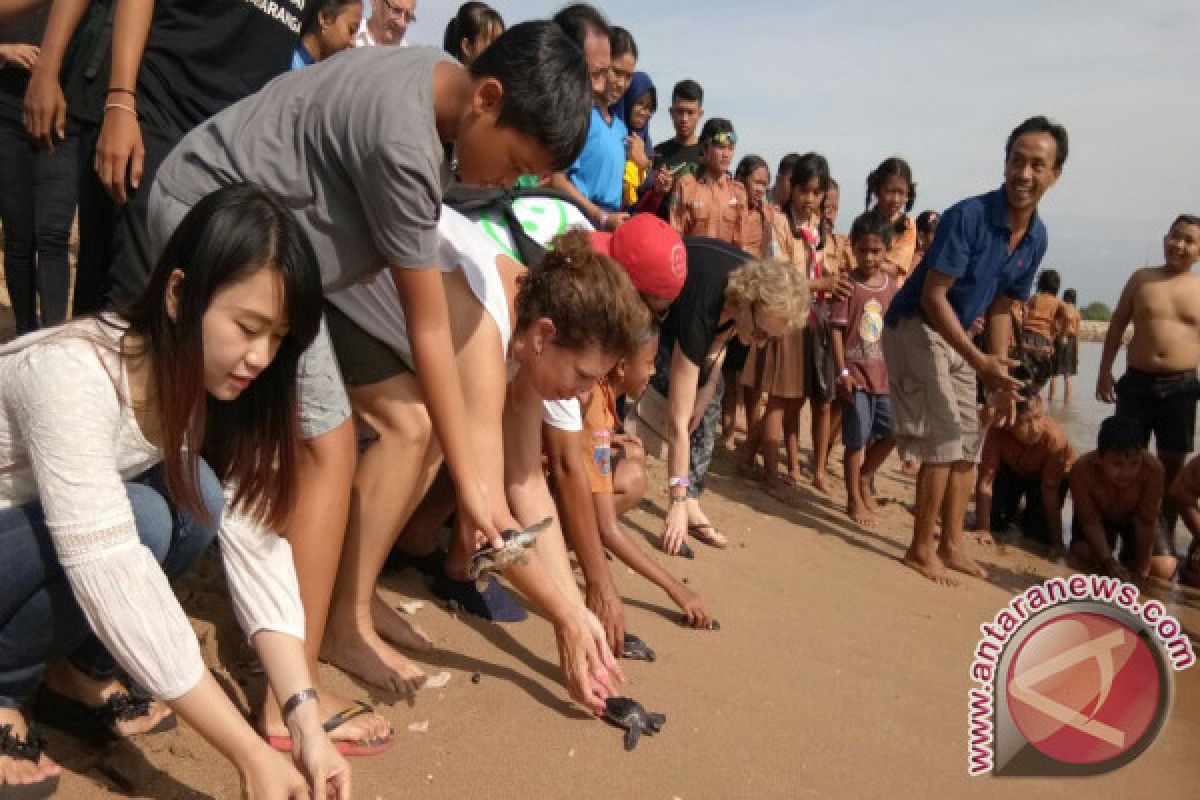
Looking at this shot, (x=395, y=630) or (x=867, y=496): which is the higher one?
(x=395, y=630)

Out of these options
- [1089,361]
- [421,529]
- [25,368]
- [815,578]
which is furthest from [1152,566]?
[1089,361]

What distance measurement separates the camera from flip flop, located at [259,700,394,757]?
1.98 metres

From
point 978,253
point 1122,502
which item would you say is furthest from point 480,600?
point 1122,502

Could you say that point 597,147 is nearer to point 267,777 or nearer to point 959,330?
point 959,330

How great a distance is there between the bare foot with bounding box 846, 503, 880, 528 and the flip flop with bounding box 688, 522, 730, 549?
4.83ft

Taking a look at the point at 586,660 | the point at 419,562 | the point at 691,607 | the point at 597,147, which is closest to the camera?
the point at 586,660

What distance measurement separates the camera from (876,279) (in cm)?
593

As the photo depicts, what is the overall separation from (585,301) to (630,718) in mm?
988

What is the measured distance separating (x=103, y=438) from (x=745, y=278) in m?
2.68

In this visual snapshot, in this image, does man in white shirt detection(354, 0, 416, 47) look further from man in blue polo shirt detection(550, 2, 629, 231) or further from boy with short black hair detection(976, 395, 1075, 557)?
boy with short black hair detection(976, 395, 1075, 557)

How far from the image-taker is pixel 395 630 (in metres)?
2.57

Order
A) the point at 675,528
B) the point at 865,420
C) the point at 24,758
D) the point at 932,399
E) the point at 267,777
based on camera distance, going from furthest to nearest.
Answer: the point at 865,420, the point at 932,399, the point at 675,528, the point at 24,758, the point at 267,777

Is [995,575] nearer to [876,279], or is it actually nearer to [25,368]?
[876,279]

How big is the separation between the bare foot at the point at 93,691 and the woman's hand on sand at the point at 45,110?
51.6 inches
